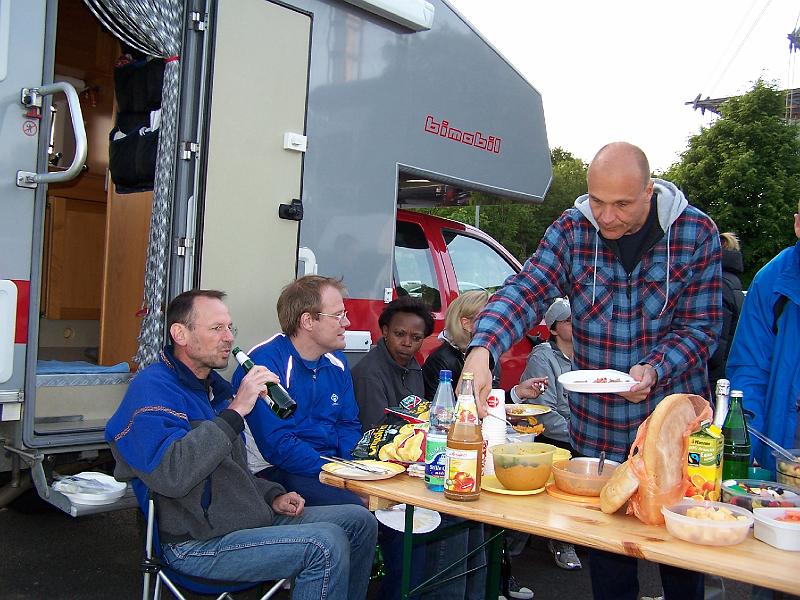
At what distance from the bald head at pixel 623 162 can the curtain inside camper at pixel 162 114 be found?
216 centimetres

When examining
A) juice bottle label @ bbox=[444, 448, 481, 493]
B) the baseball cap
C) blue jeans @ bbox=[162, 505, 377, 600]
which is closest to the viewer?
juice bottle label @ bbox=[444, 448, 481, 493]

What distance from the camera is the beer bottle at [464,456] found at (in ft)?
7.18

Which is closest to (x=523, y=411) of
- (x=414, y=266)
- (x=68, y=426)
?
(x=68, y=426)

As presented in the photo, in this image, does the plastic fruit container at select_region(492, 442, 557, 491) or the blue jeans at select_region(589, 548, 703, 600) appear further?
the blue jeans at select_region(589, 548, 703, 600)

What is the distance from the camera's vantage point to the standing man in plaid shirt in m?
2.66

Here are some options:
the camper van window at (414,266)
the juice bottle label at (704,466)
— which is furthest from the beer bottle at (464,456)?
the camper van window at (414,266)

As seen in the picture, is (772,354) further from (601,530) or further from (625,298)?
(601,530)

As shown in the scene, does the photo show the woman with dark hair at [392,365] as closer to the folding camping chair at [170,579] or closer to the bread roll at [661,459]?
the folding camping chair at [170,579]

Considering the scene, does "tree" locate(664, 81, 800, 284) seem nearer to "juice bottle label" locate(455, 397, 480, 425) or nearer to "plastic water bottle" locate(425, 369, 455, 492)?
"plastic water bottle" locate(425, 369, 455, 492)

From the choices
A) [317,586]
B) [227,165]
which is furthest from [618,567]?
[227,165]

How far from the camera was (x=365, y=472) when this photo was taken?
2.54 m

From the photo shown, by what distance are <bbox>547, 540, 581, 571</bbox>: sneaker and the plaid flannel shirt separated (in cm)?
198

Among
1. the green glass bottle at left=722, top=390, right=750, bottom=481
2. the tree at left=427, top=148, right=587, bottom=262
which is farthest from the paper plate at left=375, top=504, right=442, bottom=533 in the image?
the tree at left=427, top=148, right=587, bottom=262

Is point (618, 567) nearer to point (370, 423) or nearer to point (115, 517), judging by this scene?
point (370, 423)
